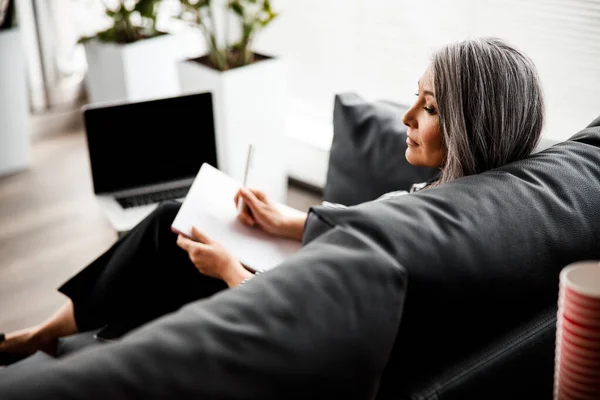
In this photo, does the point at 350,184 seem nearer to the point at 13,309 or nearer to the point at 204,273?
the point at 204,273

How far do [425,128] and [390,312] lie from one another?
812 mm

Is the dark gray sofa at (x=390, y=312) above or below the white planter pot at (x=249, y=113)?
above

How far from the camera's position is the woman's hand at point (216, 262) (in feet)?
6.36

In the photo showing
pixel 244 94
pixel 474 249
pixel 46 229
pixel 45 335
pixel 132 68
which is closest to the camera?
pixel 474 249

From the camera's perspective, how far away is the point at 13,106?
13.4 ft

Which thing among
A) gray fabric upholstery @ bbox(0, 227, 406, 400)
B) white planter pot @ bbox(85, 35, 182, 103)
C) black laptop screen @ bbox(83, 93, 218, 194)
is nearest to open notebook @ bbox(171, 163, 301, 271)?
black laptop screen @ bbox(83, 93, 218, 194)

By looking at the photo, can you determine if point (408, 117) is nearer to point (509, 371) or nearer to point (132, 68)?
point (509, 371)

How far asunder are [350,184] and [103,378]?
1541mm

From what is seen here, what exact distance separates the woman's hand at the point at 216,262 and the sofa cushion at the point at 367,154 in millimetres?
521

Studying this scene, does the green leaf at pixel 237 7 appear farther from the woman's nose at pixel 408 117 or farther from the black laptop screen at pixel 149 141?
the woman's nose at pixel 408 117

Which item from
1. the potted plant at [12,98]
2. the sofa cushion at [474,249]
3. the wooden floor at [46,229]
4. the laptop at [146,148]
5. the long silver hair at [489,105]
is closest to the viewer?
the sofa cushion at [474,249]

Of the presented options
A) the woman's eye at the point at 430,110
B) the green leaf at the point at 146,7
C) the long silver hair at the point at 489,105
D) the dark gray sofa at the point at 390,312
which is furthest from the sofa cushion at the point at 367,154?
the green leaf at the point at 146,7

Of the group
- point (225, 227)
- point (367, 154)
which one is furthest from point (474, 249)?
point (367, 154)

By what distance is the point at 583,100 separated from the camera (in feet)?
9.05
